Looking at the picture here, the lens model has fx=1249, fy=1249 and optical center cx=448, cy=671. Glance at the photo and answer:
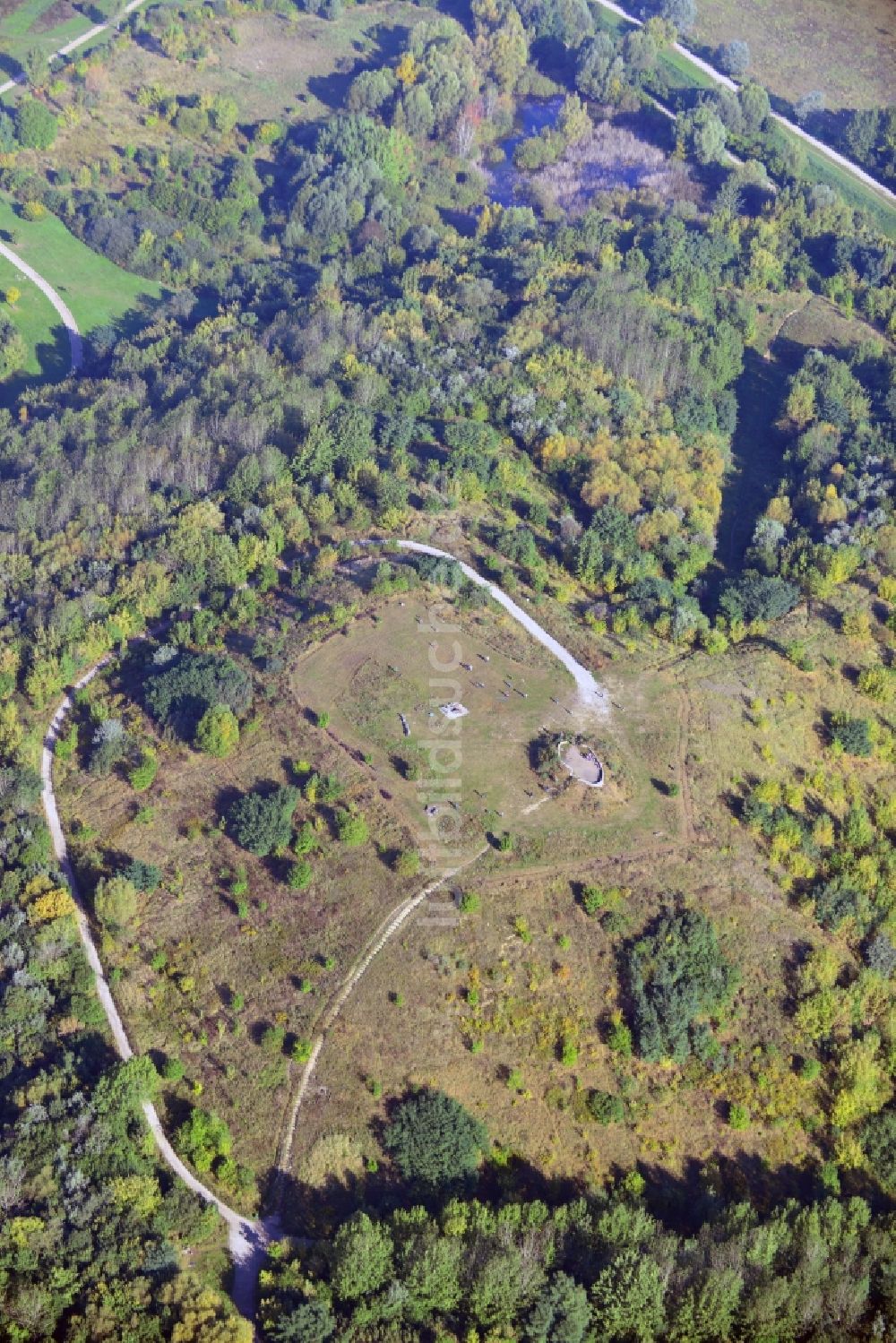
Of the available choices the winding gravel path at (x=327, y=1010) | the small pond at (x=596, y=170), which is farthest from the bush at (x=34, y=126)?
the winding gravel path at (x=327, y=1010)

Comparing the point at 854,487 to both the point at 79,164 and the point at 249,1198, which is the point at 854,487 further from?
the point at 79,164

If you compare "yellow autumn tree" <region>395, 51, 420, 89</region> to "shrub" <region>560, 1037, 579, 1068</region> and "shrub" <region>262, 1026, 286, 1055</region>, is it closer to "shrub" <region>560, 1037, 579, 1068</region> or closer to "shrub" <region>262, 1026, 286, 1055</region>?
"shrub" <region>262, 1026, 286, 1055</region>

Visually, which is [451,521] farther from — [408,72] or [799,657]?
[408,72]

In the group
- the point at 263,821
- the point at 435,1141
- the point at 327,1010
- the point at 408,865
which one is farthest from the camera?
the point at 263,821

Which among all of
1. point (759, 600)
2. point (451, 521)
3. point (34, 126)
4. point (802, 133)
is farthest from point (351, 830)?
point (802, 133)

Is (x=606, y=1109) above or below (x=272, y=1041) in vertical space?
above

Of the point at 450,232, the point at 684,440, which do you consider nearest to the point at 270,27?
the point at 450,232

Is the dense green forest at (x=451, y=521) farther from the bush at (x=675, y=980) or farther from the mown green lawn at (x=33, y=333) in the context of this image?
the mown green lawn at (x=33, y=333)
